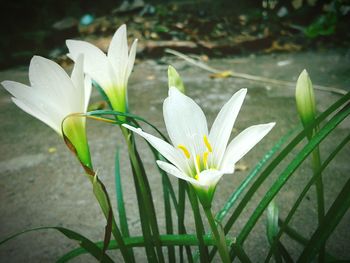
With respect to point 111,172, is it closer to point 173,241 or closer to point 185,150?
point 173,241

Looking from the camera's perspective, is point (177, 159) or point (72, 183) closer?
point (177, 159)

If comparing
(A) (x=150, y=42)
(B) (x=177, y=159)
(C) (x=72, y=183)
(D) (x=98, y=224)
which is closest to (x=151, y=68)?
(A) (x=150, y=42)

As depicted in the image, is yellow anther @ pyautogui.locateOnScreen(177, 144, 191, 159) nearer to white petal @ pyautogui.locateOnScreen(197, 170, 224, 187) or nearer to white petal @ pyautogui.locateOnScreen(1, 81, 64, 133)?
white petal @ pyautogui.locateOnScreen(197, 170, 224, 187)

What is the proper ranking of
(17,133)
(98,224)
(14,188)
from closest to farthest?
1. (98,224)
2. (14,188)
3. (17,133)

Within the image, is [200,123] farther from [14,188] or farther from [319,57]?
[319,57]

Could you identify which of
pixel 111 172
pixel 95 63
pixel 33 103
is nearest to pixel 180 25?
pixel 111 172

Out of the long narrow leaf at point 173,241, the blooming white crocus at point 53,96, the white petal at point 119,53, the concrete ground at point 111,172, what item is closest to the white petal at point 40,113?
the blooming white crocus at point 53,96

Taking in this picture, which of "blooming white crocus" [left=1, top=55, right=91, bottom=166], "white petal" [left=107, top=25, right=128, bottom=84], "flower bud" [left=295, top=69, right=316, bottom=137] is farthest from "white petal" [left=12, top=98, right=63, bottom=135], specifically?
"flower bud" [left=295, top=69, right=316, bottom=137]

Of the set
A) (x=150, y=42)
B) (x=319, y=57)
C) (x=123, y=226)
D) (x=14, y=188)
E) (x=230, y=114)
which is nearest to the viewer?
(x=230, y=114)
